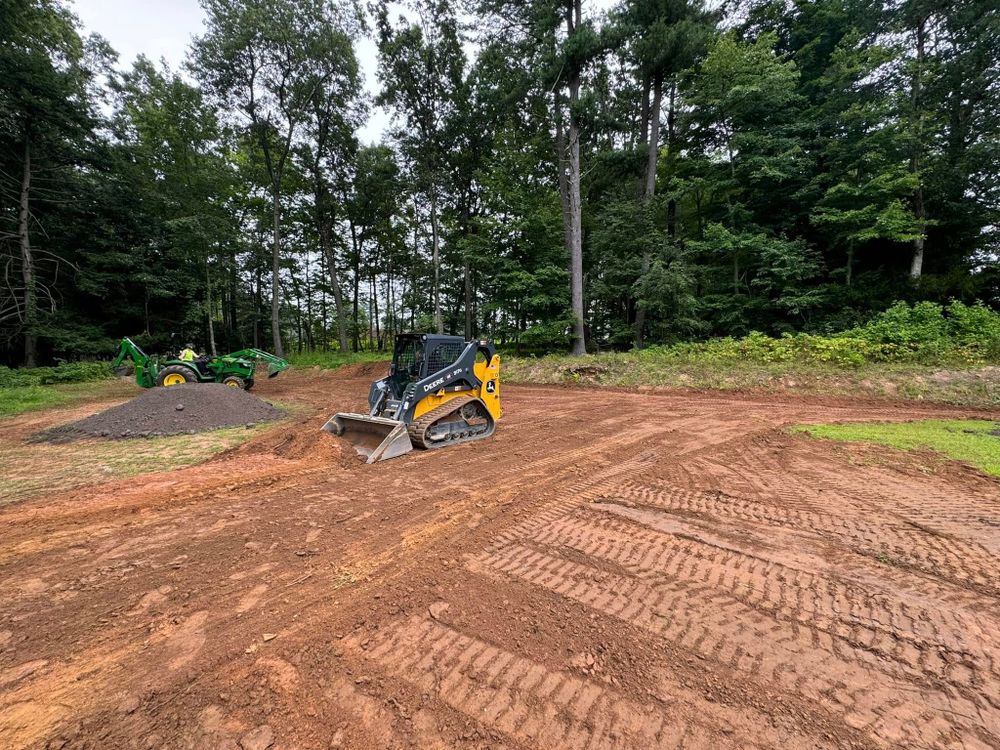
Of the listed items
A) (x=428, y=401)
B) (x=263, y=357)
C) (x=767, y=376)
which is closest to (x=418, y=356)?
(x=428, y=401)

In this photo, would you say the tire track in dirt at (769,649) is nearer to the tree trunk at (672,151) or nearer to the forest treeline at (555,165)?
the forest treeline at (555,165)

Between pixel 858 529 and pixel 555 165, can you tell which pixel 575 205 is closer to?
pixel 555 165

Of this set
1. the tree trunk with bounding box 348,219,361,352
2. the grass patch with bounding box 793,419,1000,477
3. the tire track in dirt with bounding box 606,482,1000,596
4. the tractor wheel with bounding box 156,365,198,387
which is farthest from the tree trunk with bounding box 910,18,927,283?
the tree trunk with bounding box 348,219,361,352

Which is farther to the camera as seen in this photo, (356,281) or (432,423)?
(356,281)

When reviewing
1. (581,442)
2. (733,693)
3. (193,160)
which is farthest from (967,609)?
(193,160)

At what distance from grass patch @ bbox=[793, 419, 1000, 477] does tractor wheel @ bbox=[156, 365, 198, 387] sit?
14692 millimetres

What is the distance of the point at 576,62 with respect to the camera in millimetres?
13828

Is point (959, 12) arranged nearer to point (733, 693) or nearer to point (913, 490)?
point (913, 490)

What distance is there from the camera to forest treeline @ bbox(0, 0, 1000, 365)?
13117mm

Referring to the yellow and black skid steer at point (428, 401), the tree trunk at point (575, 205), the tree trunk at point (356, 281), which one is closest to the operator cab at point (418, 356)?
the yellow and black skid steer at point (428, 401)

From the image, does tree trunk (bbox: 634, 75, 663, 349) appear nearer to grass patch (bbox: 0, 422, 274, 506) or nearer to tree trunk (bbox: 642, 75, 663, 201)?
tree trunk (bbox: 642, 75, 663, 201)

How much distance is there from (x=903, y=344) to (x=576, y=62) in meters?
13.6

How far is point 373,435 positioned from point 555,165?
18.1m

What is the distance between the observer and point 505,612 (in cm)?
231
